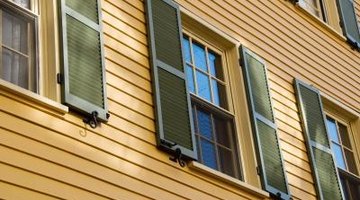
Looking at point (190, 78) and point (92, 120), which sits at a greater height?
point (190, 78)

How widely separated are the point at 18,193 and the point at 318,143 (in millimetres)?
4548

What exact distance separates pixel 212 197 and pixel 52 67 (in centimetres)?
192

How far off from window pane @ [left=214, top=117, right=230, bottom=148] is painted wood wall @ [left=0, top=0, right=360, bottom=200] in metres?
0.67

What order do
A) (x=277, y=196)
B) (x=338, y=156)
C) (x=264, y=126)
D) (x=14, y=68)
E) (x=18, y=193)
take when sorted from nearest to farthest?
1. (x=18, y=193)
2. (x=14, y=68)
3. (x=277, y=196)
4. (x=264, y=126)
5. (x=338, y=156)

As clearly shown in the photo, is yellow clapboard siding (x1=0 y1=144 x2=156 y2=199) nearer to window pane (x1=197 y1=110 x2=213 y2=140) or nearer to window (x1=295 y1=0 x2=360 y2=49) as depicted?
window pane (x1=197 y1=110 x2=213 y2=140)

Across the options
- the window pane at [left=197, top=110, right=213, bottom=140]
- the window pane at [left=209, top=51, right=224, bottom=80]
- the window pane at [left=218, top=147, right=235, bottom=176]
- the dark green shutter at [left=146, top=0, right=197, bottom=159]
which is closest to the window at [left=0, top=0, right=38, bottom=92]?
the dark green shutter at [left=146, top=0, right=197, bottom=159]

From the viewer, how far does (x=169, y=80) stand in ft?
22.2

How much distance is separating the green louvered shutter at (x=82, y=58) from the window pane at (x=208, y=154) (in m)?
1.56

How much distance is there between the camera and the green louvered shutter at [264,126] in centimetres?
747

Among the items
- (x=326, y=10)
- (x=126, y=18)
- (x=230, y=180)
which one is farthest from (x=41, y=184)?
(x=326, y=10)

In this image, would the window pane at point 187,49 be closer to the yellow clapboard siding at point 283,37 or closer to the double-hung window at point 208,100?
the double-hung window at point 208,100

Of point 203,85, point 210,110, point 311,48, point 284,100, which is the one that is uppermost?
point 311,48

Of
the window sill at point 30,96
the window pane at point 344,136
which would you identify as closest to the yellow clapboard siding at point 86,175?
the window sill at point 30,96

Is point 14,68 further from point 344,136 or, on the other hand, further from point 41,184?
point 344,136
